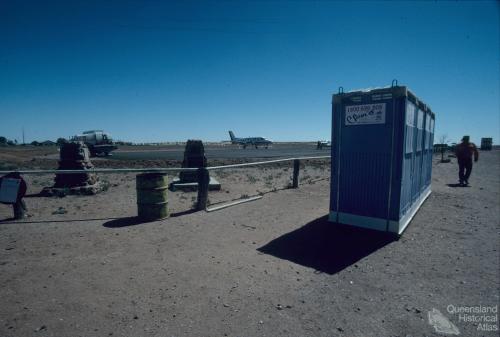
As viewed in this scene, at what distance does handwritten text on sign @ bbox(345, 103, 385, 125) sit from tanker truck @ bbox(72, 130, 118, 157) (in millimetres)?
35492

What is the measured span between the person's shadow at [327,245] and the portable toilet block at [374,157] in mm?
312

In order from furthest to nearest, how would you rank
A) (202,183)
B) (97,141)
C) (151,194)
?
(97,141), (202,183), (151,194)

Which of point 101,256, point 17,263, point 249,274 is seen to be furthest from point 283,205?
point 17,263

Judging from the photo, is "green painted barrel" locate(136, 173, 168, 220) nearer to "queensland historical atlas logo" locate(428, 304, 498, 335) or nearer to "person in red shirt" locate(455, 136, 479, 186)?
"queensland historical atlas logo" locate(428, 304, 498, 335)

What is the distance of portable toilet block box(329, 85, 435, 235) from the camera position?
5793 mm

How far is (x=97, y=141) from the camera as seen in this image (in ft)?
117

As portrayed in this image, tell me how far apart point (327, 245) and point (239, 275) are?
2.12m

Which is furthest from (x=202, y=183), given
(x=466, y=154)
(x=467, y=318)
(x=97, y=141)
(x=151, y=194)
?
(x=97, y=141)

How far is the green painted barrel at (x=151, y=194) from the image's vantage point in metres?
7.18

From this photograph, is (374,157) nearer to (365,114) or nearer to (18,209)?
(365,114)

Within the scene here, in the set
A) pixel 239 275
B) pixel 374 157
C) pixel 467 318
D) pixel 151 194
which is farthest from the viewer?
pixel 151 194

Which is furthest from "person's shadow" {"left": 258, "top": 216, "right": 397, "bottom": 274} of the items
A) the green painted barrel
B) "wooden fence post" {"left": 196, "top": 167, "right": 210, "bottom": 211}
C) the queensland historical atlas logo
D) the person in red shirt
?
the person in red shirt

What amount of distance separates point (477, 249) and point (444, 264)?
4.08 ft

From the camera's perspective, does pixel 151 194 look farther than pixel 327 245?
Yes
